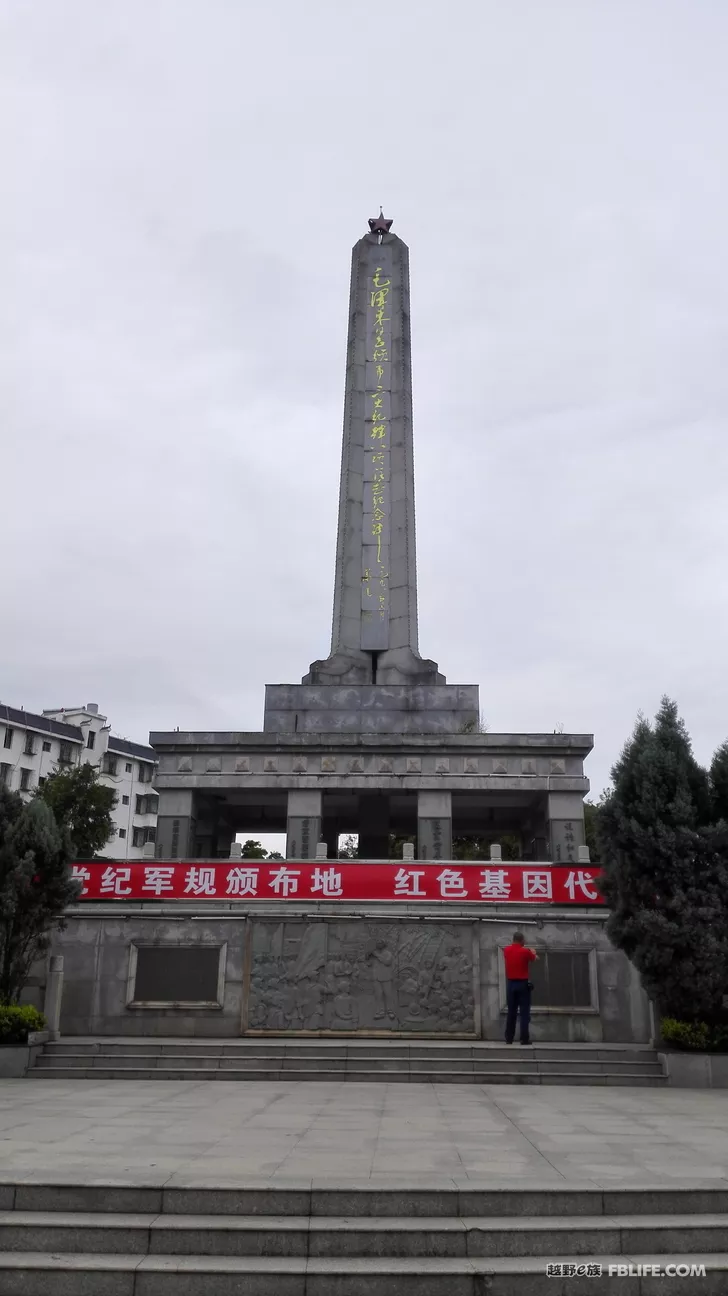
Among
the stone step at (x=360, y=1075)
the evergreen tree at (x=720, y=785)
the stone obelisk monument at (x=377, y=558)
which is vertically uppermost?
the stone obelisk monument at (x=377, y=558)

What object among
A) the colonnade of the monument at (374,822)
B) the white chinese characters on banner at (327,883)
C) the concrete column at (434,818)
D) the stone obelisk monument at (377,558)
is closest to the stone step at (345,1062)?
the white chinese characters on banner at (327,883)

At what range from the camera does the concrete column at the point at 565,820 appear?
949 inches

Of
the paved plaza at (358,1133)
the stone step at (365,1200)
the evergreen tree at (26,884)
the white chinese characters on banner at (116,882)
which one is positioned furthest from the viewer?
the white chinese characters on banner at (116,882)

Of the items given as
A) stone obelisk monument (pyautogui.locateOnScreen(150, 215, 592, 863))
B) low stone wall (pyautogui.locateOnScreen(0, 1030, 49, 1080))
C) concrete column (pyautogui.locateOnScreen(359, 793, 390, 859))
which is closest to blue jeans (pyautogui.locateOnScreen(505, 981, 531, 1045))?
low stone wall (pyautogui.locateOnScreen(0, 1030, 49, 1080))

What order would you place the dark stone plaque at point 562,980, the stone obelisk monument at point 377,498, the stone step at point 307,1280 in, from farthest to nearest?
the stone obelisk monument at point 377,498
the dark stone plaque at point 562,980
the stone step at point 307,1280

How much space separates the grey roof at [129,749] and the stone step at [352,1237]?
2101 inches

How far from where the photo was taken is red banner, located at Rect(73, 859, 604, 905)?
14.7 meters

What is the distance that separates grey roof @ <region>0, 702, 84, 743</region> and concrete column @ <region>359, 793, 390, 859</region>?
29.0 metres

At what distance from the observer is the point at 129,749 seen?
5966cm

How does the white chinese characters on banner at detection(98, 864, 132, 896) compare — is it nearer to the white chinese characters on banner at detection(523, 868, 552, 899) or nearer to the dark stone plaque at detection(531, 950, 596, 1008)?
the white chinese characters on banner at detection(523, 868, 552, 899)

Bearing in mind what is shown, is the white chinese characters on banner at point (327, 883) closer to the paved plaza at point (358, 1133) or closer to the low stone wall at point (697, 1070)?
the paved plaza at point (358, 1133)

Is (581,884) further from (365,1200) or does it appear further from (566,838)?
(566,838)

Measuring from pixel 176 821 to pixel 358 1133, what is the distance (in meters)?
17.7

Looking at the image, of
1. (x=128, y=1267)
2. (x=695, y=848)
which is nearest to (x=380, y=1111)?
(x=128, y=1267)
